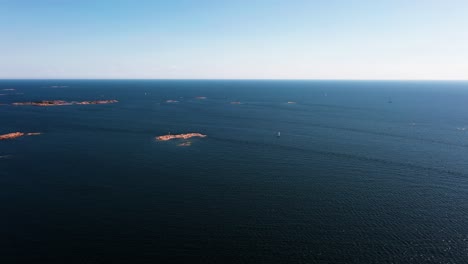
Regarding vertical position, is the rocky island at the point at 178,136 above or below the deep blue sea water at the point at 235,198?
above

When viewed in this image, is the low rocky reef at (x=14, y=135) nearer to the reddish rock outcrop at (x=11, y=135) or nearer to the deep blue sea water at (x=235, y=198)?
the reddish rock outcrop at (x=11, y=135)

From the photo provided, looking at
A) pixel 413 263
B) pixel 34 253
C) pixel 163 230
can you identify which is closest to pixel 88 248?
pixel 34 253

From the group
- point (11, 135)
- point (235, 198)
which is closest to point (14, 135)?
point (11, 135)

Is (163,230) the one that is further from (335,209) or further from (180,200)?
(335,209)

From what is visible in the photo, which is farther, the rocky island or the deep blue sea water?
the rocky island

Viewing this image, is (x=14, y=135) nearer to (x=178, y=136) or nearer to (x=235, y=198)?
(x=178, y=136)

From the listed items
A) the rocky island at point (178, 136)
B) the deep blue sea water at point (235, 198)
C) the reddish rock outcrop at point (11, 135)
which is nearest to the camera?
the deep blue sea water at point (235, 198)

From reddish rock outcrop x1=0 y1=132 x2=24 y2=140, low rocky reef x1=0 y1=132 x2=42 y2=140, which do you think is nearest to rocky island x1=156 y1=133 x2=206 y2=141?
low rocky reef x1=0 y1=132 x2=42 y2=140

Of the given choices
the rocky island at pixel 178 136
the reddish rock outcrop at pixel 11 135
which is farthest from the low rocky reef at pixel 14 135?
the rocky island at pixel 178 136

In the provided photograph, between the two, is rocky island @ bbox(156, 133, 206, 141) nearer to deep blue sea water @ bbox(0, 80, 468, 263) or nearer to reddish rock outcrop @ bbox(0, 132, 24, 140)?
deep blue sea water @ bbox(0, 80, 468, 263)
